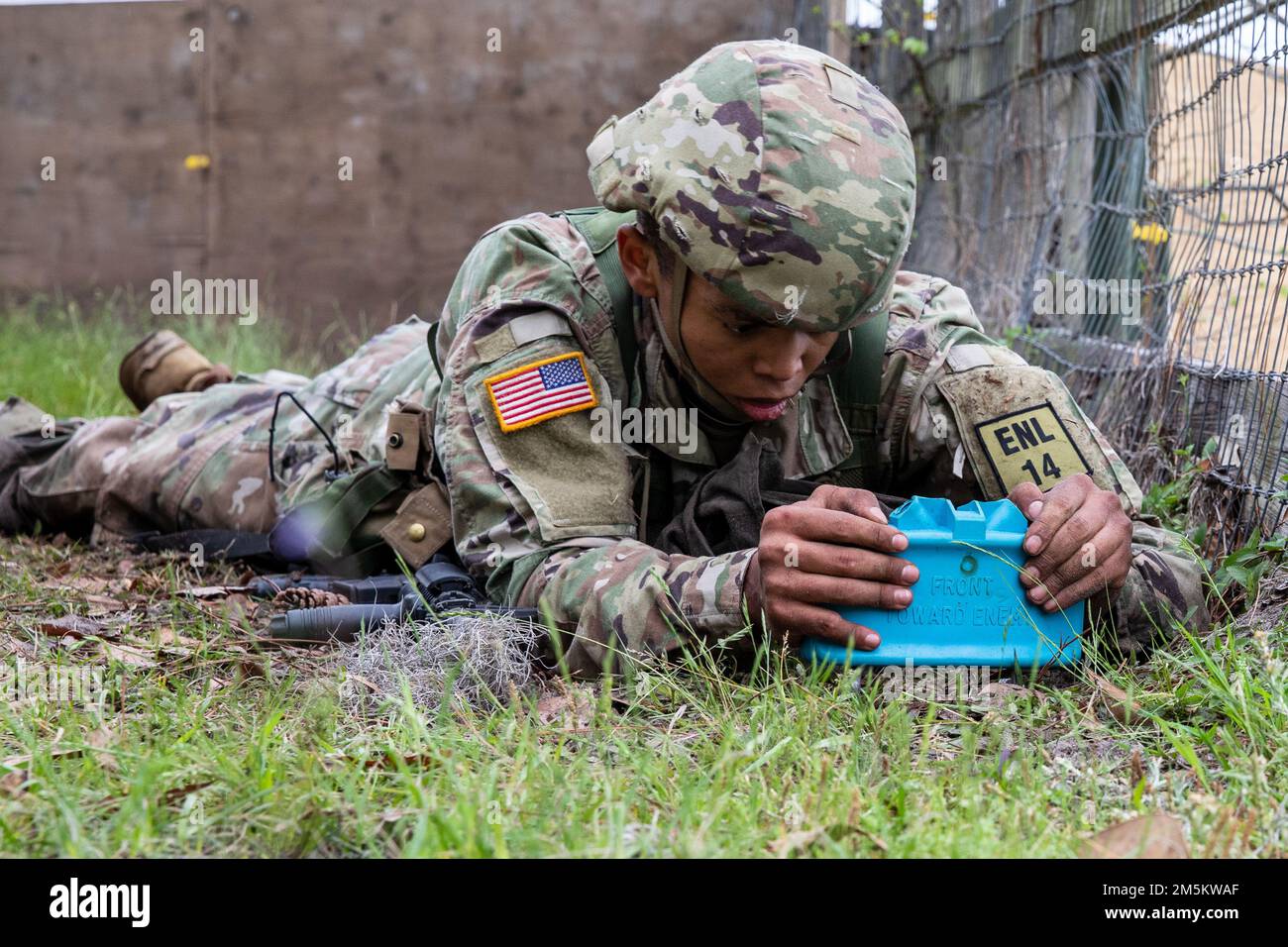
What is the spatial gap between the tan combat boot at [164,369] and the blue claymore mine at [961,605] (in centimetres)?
280

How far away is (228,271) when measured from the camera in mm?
7395

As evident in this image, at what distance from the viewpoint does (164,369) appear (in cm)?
420

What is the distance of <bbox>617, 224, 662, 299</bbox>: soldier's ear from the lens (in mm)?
2398

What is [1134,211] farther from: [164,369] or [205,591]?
[164,369]

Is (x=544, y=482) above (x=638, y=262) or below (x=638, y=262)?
below

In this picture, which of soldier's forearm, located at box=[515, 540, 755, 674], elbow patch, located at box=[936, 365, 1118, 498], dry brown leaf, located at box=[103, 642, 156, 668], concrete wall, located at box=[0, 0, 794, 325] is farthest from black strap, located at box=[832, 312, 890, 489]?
concrete wall, located at box=[0, 0, 794, 325]

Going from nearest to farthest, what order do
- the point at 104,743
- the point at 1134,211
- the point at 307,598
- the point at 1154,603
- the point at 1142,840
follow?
1. the point at 1142,840
2. the point at 104,743
3. the point at 1154,603
4. the point at 307,598
5. the point at 1134,211

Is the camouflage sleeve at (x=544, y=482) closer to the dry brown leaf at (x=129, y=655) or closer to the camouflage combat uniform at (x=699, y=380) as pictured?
the camouflage combat uniform at (x=699, y=380)

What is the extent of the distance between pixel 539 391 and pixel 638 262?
305 millimetres

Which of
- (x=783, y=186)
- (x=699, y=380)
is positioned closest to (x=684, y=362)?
(x=699, y=380)

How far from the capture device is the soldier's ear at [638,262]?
240cm

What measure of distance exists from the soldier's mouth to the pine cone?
3.22ft

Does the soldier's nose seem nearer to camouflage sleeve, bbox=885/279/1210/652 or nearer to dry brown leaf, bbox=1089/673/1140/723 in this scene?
camouflage sleeve, bbox=885/279/1210/652

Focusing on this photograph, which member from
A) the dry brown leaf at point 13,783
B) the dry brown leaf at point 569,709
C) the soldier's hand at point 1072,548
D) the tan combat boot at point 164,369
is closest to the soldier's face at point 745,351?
the soldier's hand at point 1072,548
